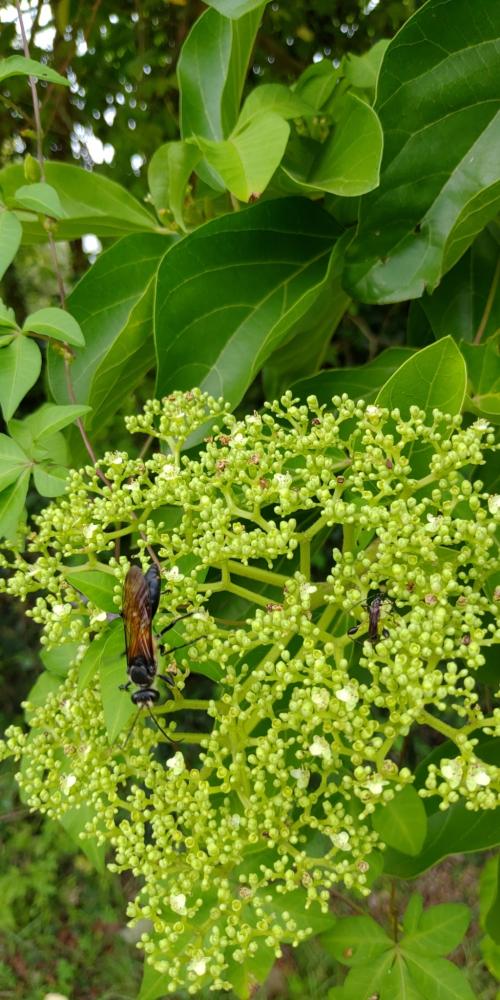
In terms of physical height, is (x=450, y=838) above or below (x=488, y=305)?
below

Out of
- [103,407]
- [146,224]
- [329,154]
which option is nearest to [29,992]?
[103,407]

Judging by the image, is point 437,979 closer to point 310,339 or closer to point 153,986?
point 153,986

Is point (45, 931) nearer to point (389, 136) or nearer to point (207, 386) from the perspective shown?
point (207, 386)

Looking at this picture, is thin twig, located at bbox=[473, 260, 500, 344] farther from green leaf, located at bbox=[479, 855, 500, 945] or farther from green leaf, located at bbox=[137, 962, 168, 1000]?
green leaf, located at bbox=[137, 962, 168, 1000]

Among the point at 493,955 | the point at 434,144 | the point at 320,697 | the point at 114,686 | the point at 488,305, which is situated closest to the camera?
the point at 320,697

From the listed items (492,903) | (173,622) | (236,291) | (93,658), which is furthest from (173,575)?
(492,903)

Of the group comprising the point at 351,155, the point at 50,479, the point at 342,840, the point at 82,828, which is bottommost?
the point at 82,828
